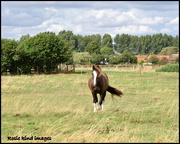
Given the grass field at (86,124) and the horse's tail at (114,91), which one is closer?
the grass field at (86,124)

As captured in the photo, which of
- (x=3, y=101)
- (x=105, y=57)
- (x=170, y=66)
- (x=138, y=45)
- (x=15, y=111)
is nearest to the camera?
(x=15, y=111)

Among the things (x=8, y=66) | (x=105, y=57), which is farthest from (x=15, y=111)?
(x=105, y=57)

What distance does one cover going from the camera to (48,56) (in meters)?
48.6

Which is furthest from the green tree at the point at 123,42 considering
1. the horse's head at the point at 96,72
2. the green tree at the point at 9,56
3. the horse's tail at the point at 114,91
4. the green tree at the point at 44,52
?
the horse's head at the point at 96,72

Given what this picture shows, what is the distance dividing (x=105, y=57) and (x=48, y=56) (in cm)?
3926

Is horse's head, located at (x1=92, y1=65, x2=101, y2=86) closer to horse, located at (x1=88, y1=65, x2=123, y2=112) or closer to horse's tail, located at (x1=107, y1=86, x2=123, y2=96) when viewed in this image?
horse, located at (x1=88, y1=65, x2=123, y2=112)

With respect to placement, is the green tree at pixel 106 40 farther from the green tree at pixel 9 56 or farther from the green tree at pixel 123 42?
the green tree at pixel 9 56

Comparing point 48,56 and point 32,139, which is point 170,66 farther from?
point 32,139

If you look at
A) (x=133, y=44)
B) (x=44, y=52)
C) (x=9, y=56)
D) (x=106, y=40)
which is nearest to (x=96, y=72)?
(x=9, y=56)

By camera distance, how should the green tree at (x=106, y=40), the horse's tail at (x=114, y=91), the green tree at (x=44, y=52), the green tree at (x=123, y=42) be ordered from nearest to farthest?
the horse's tail at (x=114, y=91)
the green tree at (x=44, y=52)
the green tree at (x=106, y=40)
the green tree at (x=123, y=42)

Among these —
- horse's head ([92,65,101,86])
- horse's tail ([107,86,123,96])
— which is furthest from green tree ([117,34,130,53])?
horse's head ([92,65,101,86])

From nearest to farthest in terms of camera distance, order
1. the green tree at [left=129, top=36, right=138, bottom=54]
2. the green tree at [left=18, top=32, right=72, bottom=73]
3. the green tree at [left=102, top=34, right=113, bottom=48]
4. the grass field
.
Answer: the grass field
the green tree at [left=18, top=32, right=72, bottom=73]
the green tree at [left=102, top=34, right=113, bottom=48]
the green tree at [left=129, top=36, right=138, bottom=54]

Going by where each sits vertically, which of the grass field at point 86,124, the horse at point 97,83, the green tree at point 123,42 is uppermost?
the green tree at point 123,42

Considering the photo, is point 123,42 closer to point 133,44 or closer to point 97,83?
point 133,44
